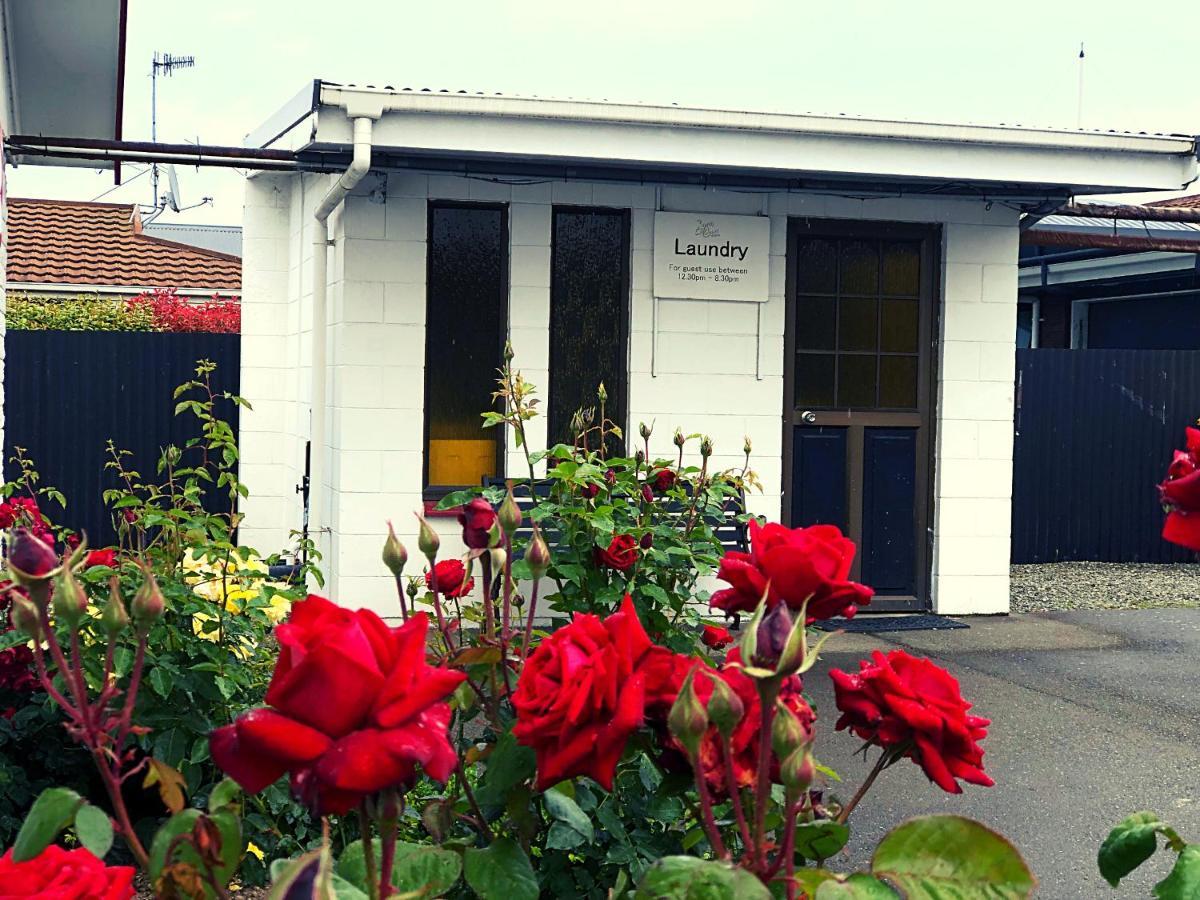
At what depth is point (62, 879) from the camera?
108cm

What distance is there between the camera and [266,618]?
13.8 feet

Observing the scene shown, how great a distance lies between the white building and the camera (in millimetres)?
9320

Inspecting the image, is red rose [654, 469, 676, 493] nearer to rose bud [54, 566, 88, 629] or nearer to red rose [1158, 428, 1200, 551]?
red rose [1158, 428, 1200, 551]

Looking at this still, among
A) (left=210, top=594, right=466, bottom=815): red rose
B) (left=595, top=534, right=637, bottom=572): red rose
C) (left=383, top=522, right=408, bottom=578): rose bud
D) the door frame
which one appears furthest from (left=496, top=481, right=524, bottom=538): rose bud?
the door frame

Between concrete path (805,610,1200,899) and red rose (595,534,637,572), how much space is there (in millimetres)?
1341

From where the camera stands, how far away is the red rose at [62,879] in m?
1.07

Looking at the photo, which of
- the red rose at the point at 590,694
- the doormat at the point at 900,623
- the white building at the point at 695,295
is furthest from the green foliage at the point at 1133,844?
the doormat at the point at 900,623

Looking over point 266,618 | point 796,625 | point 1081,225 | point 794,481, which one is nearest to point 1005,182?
point 794,481

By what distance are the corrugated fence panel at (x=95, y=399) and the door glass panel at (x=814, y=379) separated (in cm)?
497

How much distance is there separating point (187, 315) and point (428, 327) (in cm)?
1090

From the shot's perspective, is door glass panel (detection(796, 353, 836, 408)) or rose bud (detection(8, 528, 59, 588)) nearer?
rose bud (detection(8, 528, 59, 588))

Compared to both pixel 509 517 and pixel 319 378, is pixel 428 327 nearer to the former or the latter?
pixel 319 378

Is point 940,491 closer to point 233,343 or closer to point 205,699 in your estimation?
point 233,343

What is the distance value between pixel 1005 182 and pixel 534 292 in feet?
10.7
